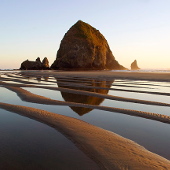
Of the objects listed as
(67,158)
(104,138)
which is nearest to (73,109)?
(104,138)

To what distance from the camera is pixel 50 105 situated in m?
7.97

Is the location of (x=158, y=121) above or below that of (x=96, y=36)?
below

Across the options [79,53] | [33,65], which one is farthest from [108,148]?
[33,65]

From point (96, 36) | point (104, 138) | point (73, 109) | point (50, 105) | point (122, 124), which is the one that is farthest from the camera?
point (96, 36)

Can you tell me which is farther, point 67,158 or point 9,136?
point 9,136

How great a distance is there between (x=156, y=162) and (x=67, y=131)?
2379 millimetres

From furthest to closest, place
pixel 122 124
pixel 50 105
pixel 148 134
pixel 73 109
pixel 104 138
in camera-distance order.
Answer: pixel 50 105, pixel 73 109, pixel 122 124, pixel 148 134, pixel 104 138

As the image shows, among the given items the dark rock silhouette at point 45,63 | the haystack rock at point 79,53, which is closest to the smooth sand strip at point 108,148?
the haystack rock at point 79,53

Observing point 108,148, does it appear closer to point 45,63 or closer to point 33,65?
point 33,65

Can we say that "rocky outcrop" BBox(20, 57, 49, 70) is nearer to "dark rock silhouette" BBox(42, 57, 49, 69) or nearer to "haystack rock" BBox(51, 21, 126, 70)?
"dark rock silhouette" BBox(42, 57, 49, 69)

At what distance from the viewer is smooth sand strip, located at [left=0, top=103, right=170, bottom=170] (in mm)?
2975

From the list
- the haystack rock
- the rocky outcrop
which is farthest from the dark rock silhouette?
the haystack rock

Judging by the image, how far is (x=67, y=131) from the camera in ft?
15.0

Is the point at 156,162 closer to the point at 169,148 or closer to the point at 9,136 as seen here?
the point at 169,148
